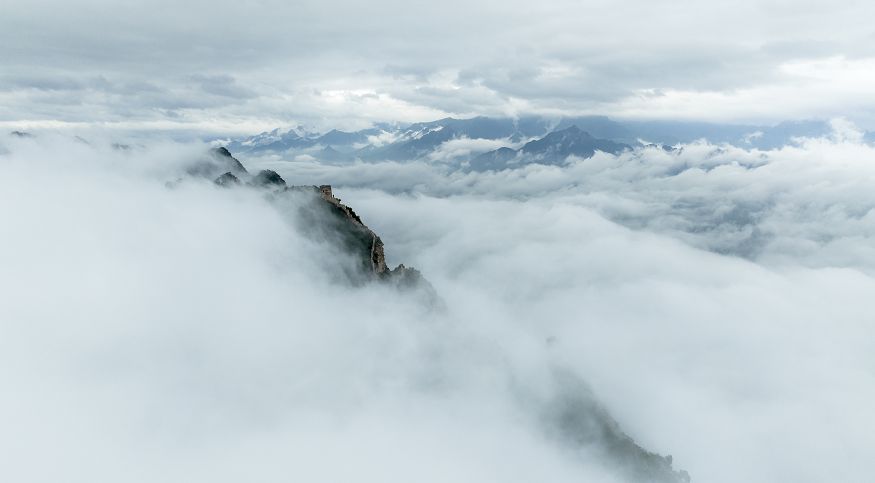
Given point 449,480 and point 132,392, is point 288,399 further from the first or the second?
point 449,480

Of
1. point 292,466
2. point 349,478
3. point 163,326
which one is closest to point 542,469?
point 349,478

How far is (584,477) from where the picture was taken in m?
170

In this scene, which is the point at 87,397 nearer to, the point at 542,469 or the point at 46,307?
the point at 46,307

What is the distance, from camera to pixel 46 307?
6654 inches

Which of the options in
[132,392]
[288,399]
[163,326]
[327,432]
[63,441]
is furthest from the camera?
[163,326]

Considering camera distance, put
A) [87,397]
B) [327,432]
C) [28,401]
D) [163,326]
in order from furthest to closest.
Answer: [163,326] → [327,432] → [87,397] → [28,401]

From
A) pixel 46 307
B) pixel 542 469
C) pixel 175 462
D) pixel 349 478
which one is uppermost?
pixel 46 307

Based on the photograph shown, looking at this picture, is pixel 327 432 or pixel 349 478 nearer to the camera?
pixel 349 478

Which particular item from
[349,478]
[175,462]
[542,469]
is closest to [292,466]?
[349,478]

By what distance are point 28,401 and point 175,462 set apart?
39.2m

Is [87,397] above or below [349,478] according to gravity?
above

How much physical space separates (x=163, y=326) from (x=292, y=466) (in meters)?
90.6

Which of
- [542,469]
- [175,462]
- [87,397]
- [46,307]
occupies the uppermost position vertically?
[46,307]

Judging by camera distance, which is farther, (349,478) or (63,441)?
(349,478)
